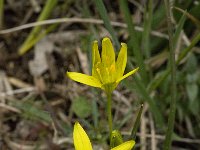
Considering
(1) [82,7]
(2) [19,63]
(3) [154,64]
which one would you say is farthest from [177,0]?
(2) [19,63]

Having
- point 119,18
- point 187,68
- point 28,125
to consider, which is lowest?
point 28,125

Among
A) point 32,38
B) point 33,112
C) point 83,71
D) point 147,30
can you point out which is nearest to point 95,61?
point 147,30

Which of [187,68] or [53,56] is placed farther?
[53,56]

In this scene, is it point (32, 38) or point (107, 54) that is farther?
point (32, 38)

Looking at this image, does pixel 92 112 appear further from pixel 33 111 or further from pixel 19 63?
pixel 19 63

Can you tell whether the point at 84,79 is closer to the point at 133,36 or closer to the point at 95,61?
the point at 95,61

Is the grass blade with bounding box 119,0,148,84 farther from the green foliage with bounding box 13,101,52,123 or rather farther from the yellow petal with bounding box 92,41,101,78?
the green foliage with bounding box 13,101,52,123

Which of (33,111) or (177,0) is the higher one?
(177,0)

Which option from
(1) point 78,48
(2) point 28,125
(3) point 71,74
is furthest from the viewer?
(1) point 78,48
